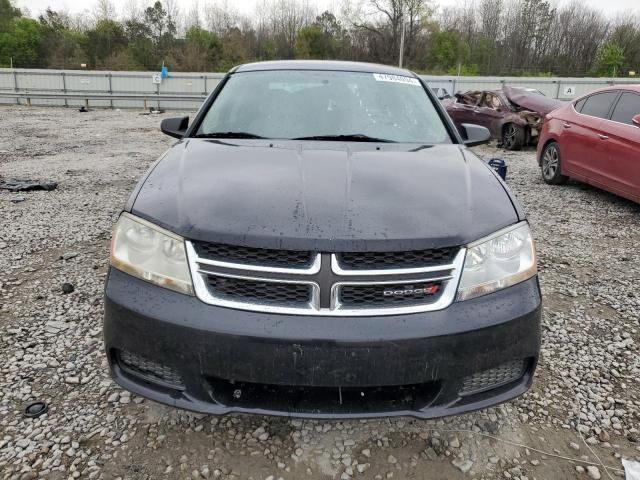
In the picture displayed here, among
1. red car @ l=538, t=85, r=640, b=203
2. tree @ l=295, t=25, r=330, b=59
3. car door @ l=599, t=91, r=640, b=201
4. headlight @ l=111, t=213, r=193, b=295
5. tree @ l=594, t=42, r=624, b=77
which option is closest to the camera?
headlight @ l=111, t=213, r=193, b=295

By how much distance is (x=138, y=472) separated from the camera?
6.10 ft

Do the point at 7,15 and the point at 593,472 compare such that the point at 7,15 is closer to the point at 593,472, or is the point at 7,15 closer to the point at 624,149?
the point at 624,149

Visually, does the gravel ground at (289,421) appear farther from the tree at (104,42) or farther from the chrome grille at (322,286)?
the tree at (104,42)

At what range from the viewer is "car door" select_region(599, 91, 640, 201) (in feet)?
18.2

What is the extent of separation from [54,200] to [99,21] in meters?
53.3

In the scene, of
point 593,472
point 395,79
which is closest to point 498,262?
point 593,472

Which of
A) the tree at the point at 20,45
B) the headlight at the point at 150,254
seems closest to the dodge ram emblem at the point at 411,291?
the headlight at the point at 150,254

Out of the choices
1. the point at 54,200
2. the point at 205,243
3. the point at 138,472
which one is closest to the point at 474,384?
the point at 205,243

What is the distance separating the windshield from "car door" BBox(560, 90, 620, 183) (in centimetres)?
398

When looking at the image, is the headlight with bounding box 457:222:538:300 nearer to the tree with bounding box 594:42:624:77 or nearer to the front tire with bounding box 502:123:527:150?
the front tire with bounding box 502:123:527:150

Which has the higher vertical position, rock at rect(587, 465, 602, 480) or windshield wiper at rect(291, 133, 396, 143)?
windshield wiper at rect(291, 133, 396, 143)

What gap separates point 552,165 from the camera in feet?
24.0

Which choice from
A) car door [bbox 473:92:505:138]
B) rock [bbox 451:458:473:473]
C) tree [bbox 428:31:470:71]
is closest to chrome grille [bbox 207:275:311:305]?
rock [bbox 451:458:473:473]

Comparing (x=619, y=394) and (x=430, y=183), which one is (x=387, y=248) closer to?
(x=430, y=183)
